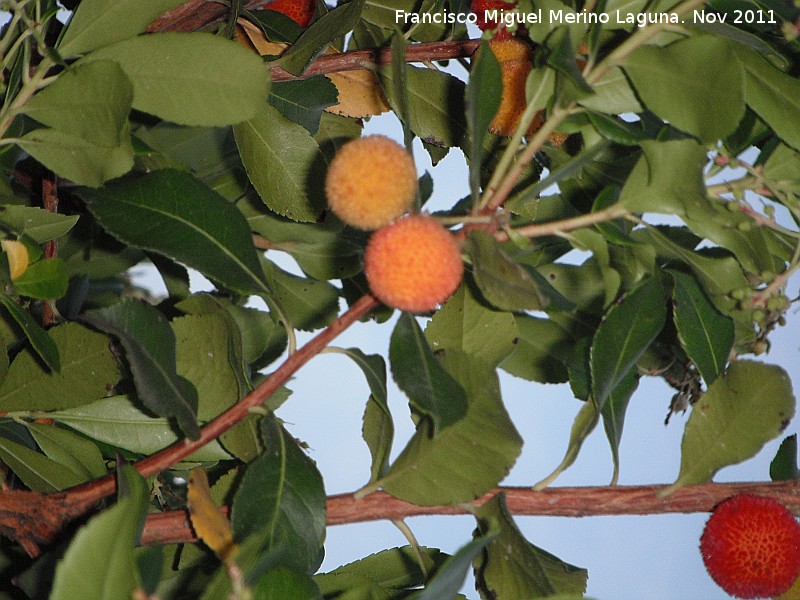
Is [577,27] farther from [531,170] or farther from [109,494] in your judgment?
[109,494]

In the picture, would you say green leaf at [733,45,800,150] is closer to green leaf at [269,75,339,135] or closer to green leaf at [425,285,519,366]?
green leaf at [425,285,519,366]

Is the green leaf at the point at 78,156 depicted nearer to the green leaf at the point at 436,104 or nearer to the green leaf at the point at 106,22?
the green leaf at the point at 106,22

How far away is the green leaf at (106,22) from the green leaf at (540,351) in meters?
0.44

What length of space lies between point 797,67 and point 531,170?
255 millimetres

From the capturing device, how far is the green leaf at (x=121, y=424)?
81cm

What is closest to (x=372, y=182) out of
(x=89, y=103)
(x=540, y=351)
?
(x=89, y=103)

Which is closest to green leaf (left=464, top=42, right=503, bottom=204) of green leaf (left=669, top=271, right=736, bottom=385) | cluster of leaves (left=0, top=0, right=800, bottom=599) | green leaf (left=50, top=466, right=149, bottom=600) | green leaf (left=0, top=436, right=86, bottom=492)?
cluster of leaves (left=0, top=0, right=800, bottom=599)

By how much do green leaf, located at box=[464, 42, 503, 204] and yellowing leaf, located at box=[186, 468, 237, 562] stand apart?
0.99 feet

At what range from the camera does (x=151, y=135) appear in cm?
94

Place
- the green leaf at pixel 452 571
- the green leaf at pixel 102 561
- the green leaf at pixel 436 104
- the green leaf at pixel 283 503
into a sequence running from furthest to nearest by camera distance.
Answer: the green leaf at pixel 436 104, the green leaf at pixel 283 503, the green leaf at pixel 452 571, the green leaf at pixel 102 561

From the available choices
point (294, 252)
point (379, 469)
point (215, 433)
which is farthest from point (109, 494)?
point (294, 252)

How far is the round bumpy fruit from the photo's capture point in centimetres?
65

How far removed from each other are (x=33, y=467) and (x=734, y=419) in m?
0.63

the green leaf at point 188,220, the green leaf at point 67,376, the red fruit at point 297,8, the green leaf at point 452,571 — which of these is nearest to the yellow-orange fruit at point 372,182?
the green leaf at point 188,220
